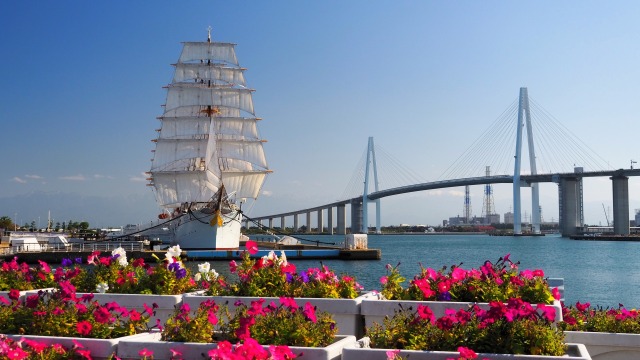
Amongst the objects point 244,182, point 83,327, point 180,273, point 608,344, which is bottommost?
point 608,344

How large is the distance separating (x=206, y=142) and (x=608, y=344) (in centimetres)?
6766

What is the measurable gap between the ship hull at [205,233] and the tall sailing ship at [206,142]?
0.38 metres

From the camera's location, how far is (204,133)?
74.6m

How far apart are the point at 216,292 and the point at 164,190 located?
63.6 metres

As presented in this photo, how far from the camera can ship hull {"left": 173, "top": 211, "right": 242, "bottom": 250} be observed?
61000 millimetres

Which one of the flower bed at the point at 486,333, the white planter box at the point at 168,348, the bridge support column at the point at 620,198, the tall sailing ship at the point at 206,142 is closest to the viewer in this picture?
the flower bed at the point at 486,333

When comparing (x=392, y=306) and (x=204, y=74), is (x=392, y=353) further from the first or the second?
(x=204, y=74)

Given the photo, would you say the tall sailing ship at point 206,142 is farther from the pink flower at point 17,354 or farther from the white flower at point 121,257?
the pink flower at point 17,354

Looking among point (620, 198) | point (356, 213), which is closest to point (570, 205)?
point (620, 198)

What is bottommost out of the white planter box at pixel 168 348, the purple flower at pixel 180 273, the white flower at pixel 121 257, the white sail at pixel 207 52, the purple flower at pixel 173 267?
the white planter box at pixel 168 348

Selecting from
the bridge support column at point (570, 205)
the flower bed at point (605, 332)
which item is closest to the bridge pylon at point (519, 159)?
the bridge support column at point (570, 205)

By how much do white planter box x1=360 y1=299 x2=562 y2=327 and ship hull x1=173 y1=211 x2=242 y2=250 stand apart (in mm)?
53606

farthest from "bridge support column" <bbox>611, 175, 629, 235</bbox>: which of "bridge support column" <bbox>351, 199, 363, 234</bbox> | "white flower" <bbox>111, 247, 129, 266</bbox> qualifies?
"white flower" <bbox>111, 247, 129, 266</bbox>

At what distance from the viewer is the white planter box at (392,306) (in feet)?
25.5
